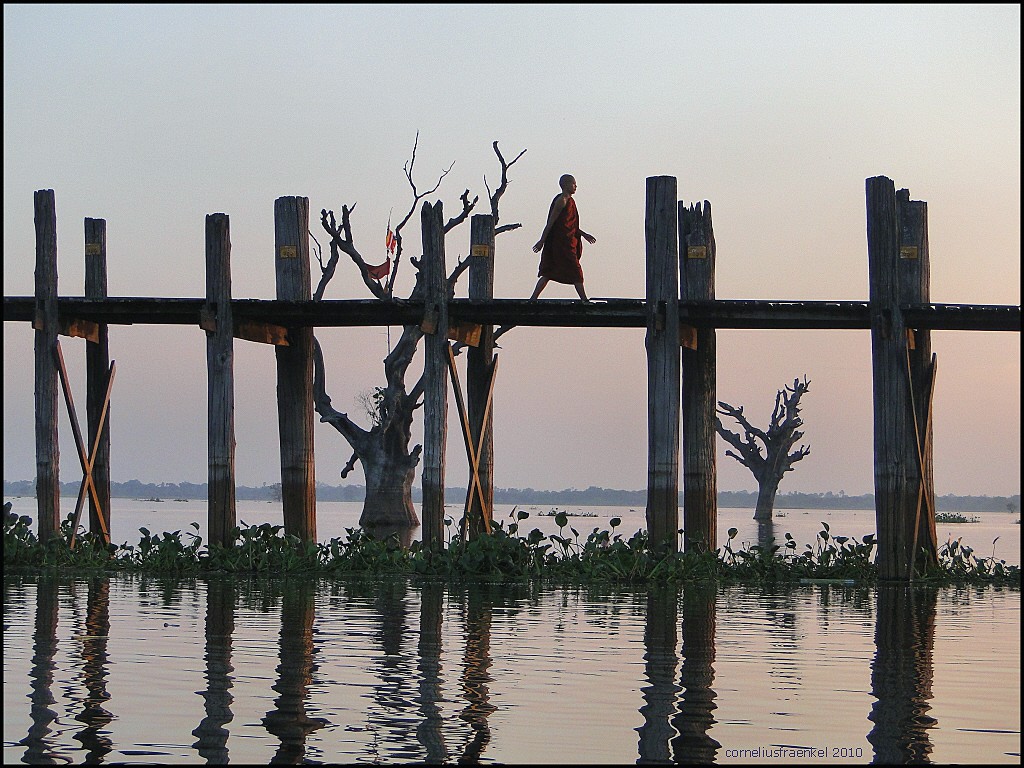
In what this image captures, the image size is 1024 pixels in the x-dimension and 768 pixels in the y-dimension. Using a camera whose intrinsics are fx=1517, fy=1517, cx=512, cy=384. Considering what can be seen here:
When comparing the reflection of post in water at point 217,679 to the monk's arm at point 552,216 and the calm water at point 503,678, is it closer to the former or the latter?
the calm water at point 503,678

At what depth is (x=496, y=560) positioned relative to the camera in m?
16.7

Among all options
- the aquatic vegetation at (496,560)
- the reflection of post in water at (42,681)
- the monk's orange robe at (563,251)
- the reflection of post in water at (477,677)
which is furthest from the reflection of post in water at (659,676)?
the monk's orange robe at (563,251)

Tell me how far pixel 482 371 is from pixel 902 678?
9.25 m

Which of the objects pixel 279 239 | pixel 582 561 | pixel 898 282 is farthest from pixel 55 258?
pixel 898 282

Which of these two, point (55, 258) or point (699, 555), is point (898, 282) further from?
point (55, 258)

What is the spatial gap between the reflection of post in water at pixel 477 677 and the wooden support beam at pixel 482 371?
11.9 feet

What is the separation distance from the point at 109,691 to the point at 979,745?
15.6ft

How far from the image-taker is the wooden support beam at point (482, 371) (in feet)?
58.2

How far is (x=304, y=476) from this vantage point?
17.8 m

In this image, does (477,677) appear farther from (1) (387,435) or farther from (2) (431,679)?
(1) (387,435)

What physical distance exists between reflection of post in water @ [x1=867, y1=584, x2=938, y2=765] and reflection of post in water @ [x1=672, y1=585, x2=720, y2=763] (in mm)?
830

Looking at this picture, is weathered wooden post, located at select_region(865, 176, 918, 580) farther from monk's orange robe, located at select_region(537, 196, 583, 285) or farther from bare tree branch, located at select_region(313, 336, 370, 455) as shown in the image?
bare tree branch, located at select_region(313, 336, 370, 455)

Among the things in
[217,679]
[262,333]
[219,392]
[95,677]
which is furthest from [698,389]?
[95,677]

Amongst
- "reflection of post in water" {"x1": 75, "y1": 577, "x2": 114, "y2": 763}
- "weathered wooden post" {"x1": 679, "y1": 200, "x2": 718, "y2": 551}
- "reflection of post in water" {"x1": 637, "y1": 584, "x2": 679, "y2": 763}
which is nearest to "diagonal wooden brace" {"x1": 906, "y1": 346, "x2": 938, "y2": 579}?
"weathered wooden post" {"x1": 679, "y1": 200, "x2": 718, "y2": 551}
